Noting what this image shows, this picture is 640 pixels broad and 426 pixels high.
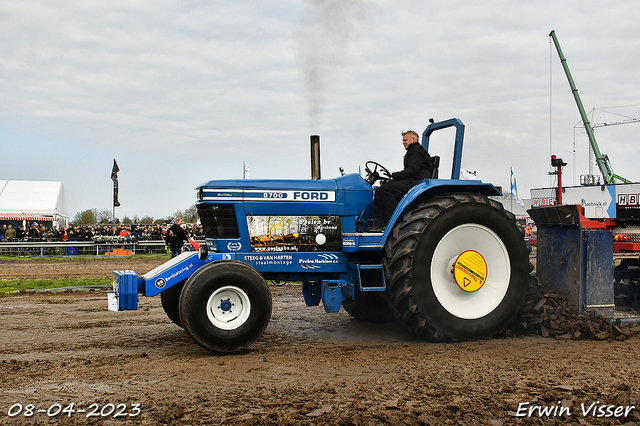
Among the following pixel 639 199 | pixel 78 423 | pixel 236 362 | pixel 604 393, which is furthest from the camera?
pixel 639 199

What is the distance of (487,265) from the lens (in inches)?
243

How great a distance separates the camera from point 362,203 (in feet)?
20.7

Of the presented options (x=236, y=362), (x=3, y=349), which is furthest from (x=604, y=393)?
(x=3, y=349)

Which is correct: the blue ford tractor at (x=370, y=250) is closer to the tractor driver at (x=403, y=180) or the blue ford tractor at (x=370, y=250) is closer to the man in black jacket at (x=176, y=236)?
the tractor driver at (x=403, y=180)

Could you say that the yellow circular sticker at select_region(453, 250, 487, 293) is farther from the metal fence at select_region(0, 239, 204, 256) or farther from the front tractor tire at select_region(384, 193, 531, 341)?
the metal fence at select_region(0, 239, 204, 256)

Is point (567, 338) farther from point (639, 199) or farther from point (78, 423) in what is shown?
point (639, 199)

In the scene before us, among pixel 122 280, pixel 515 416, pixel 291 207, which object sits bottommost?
pixel 515 416

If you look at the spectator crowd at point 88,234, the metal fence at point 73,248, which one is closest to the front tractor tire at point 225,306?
the spectator crowd at point 88,234

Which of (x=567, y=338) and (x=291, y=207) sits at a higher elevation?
(x=291, y=207)

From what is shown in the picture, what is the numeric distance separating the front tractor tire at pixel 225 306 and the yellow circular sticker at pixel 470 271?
204 cm

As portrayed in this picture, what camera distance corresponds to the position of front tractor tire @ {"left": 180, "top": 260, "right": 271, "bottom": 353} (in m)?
5.20

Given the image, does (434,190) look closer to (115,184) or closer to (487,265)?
(487,265)

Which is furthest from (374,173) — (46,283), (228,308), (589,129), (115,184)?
(589,129)

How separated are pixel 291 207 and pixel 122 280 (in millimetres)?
1853
